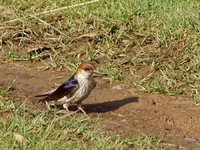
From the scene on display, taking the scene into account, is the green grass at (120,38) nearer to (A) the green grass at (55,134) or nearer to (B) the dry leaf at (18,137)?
(A) the green grass at (55,134)

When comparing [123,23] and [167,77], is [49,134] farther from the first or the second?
[123,23]

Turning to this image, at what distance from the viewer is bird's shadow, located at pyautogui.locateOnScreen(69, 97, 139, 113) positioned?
7512 millimetres

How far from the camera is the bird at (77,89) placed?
284 inches

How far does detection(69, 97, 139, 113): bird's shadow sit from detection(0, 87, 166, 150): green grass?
61 centimetres

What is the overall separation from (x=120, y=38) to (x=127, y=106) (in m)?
1.58

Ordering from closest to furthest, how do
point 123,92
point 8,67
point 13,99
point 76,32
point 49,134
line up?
point 49,134 < point 13,99 < point 123,92 < point 8,67 < point 76,32

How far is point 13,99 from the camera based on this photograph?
732 centimetres

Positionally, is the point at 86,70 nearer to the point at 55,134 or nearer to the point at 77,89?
the point at 77,89

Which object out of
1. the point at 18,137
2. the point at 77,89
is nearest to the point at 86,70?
the point at 77,89

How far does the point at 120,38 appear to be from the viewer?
355 inches

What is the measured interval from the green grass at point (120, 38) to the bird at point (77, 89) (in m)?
0.95

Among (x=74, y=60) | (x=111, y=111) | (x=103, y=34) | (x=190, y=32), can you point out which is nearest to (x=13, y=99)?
(x=111, y=111)

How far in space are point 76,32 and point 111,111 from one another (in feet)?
6.56

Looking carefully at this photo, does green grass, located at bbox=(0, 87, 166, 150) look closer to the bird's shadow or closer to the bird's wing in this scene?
the bird's wing
